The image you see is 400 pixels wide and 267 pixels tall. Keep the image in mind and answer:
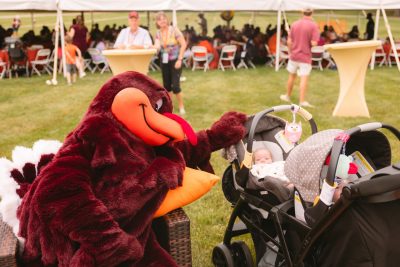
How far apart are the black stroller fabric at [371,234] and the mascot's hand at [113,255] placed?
3.06 feet

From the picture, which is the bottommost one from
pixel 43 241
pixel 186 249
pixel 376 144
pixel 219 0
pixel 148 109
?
pixel 186 249

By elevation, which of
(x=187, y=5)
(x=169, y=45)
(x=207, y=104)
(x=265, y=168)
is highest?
(x=187, y=5)

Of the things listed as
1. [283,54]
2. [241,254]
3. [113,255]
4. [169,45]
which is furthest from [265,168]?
[283,54]

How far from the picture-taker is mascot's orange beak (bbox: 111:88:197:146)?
212 cm

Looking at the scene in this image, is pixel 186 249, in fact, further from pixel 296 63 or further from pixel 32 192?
pixel 296 63

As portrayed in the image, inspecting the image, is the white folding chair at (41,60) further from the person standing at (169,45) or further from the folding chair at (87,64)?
the person standing at (169,45)

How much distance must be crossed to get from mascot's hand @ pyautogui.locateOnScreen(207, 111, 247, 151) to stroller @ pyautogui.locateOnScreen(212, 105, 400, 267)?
0.25 feet

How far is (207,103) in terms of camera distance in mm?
8375

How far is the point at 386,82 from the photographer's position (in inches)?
404

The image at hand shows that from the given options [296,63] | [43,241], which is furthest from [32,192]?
[296,63]

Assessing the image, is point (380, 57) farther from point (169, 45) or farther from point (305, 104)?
point (169, 45)

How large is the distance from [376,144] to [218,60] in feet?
35.7

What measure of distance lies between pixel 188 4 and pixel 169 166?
8513 millimetres

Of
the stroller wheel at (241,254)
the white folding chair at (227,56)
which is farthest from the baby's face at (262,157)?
the white folding chair at (227,56)
